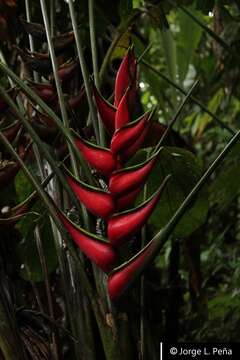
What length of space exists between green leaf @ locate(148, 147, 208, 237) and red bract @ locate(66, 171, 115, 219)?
277 millimetres

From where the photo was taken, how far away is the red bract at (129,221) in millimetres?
547

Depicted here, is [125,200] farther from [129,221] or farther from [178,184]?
[178,184]

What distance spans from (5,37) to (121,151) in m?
0.50

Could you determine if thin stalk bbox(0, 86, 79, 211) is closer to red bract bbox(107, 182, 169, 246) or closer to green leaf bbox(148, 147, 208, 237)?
red bract bbox(107, 182, 169, 246)

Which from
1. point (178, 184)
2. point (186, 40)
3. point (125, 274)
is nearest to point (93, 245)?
point (125, 274)

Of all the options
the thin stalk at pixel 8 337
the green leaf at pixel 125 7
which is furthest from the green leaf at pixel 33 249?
the green leaf at pixel 125 7

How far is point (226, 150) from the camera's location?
56cm

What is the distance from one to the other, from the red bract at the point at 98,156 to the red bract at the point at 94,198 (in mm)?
32

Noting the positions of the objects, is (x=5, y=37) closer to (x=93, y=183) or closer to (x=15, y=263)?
(x=15, y=263)

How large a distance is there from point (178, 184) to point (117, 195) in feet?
1.07

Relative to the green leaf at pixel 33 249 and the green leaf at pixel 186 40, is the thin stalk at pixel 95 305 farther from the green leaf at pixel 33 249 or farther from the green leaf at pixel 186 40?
the green leaf at pixel 186 40

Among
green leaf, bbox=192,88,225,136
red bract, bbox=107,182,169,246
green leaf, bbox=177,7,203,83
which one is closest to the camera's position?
red bract, bbox=107,182,169,246

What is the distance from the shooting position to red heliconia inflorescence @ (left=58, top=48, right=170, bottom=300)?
556 mm

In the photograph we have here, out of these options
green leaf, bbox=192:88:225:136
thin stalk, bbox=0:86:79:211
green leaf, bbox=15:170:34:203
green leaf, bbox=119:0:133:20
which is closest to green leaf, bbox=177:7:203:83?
green leaf, bbox=192:88:225:136
